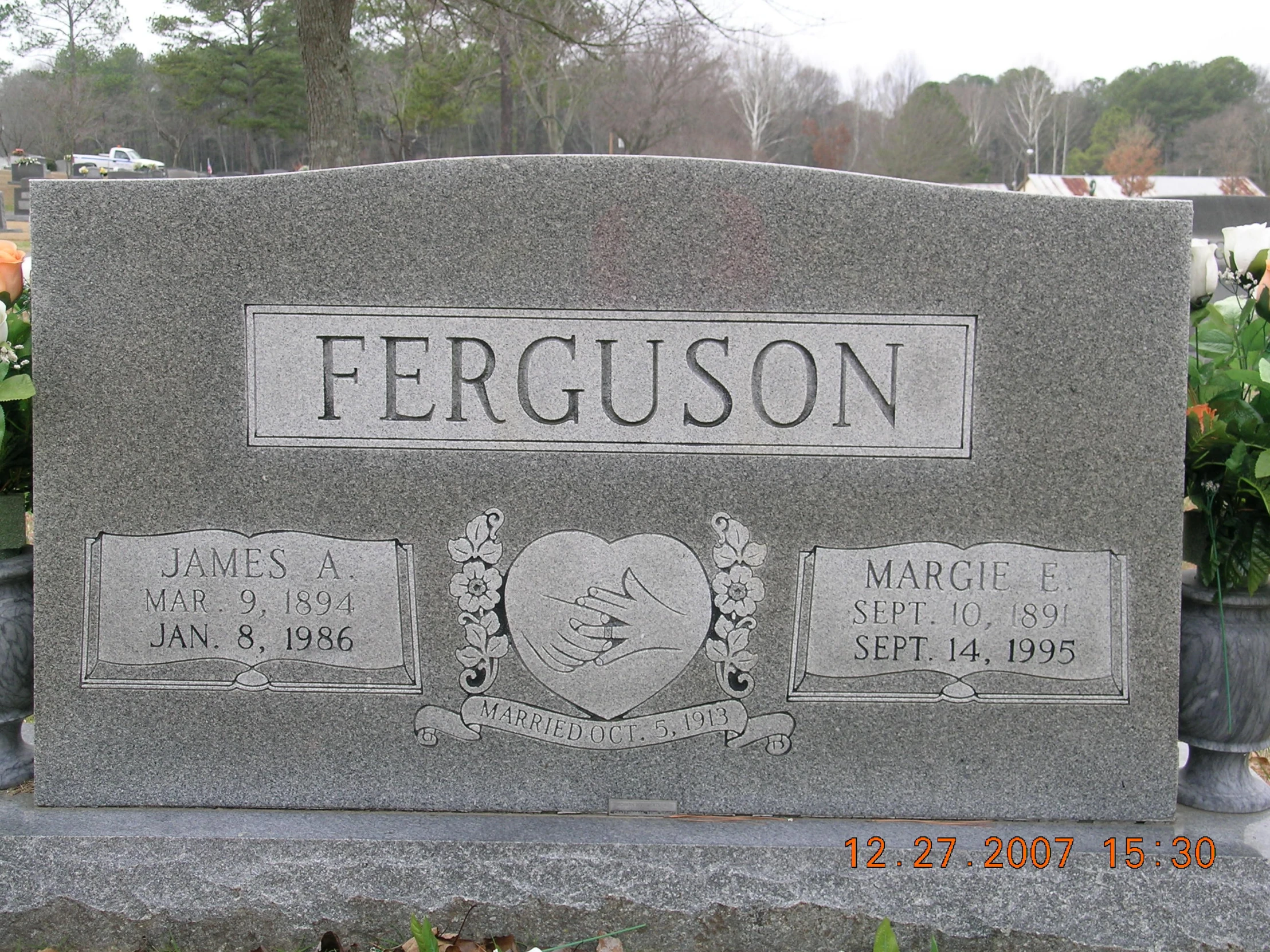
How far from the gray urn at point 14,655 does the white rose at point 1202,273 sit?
2.79 meters

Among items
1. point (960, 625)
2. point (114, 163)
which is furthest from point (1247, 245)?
point (114, 163)

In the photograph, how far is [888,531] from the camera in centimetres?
219

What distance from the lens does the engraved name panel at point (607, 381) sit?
2154 millimetres

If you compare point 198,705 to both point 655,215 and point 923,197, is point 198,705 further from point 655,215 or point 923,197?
point 923,197

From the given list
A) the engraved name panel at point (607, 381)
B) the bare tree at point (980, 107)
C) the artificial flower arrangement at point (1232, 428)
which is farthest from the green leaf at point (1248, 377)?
the bare tree at point (980, 107)

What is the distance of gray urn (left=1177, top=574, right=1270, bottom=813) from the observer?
219 cm

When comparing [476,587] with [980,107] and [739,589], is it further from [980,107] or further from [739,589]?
[980,107]

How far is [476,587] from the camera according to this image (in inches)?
87.1

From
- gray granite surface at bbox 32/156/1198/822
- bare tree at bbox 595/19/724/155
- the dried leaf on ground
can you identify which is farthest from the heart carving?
bare tree at bbox 595/19/724/155

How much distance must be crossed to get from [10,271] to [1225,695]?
2953 mm

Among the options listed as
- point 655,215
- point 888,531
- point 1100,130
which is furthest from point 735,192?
point 1100,130

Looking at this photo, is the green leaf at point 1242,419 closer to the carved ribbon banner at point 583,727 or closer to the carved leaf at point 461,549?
the carved ribbon banner at point 583,727

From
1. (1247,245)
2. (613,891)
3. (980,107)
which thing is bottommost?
(613,891)

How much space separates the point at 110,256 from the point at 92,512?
0.56 m
